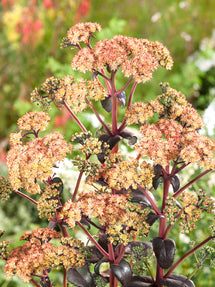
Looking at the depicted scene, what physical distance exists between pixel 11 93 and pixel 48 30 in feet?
1.34

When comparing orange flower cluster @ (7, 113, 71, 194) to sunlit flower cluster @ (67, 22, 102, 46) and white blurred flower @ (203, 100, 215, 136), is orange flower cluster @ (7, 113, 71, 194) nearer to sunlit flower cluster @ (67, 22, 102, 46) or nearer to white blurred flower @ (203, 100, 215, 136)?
sunlit flower cluster @ (67, 22, 102, 46)

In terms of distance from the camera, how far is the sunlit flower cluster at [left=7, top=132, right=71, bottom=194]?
551 millimetres

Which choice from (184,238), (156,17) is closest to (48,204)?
(184,238)

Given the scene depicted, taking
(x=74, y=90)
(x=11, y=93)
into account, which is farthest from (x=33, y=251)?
(x=11, y=93)

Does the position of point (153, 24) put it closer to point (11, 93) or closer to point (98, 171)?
point (11, 93)

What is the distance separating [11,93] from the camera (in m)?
2.19

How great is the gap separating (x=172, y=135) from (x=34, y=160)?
21 centimetres

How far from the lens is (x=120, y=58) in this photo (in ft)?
1.91

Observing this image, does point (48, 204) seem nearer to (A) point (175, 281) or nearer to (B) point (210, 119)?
(A) point (175, 281)

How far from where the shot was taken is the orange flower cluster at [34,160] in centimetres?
55

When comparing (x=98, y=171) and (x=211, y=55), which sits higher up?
(x=211, y=55)

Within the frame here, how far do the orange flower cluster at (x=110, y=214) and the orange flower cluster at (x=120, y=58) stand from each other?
0.19 meters

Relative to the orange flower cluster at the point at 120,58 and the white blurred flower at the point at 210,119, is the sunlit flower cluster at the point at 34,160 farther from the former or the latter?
the white blurred flower at the point at 210,119

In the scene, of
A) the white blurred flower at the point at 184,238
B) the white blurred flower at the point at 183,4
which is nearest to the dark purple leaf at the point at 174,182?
the white blurred flower at the point at 184,238
